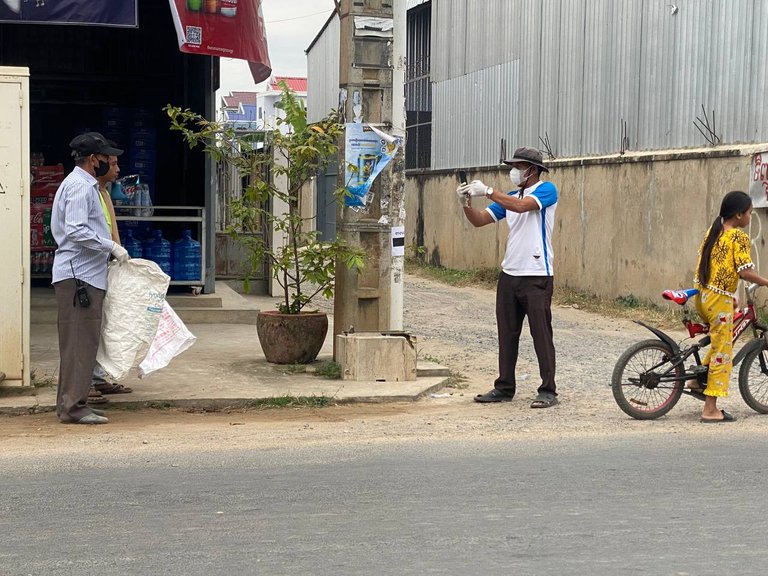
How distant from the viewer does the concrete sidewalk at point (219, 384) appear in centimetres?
864

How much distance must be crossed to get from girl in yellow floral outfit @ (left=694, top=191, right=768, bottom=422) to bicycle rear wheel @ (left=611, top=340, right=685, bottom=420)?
260mm

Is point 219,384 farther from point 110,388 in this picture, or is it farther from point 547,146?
point 547,146

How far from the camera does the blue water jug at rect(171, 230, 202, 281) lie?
1370cm

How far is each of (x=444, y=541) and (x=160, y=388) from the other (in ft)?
14.7

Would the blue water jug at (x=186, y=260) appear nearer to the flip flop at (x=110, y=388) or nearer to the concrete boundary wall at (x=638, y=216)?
the flip flop at (x=110, y=388)

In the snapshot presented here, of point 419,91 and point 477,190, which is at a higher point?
point 419,91

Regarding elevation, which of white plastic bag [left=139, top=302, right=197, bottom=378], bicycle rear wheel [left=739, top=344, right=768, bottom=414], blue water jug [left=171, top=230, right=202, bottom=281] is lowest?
bicycle rear wheel [left=739, top=344, right=768, bottom=414]

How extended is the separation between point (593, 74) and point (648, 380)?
1089 cm

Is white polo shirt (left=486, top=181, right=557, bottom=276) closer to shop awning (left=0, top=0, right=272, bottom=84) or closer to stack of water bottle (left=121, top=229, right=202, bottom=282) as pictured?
shop awning (left=0, top=0, right=272, bottom=84)

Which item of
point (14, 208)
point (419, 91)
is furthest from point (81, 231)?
point (419, 91)

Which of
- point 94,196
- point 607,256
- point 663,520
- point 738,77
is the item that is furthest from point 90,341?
point 607,256

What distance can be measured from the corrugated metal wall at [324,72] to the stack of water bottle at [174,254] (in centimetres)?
1658

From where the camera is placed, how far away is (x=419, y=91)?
28.7 m

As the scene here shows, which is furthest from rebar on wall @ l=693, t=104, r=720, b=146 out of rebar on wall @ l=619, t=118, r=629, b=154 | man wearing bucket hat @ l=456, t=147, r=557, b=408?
man wearing bucket hat @ l=456, t=147, r=557, b=408
